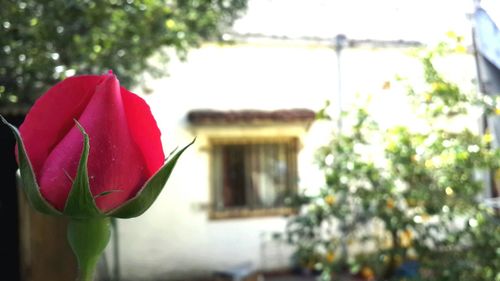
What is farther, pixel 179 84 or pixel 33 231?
pixel 179 84

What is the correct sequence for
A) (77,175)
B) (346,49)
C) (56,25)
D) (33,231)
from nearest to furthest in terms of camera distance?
(77,175), (56,25), (33,231), (346,49)

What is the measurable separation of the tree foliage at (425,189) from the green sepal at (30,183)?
9.80 ft

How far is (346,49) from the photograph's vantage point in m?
9.06

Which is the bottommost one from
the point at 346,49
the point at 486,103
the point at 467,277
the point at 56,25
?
the point at 467,277

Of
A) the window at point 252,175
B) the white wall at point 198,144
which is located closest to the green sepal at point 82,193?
the white wall at point 198,144

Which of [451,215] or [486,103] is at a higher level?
[486,103]

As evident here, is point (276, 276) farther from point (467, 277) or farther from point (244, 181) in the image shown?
point (467, 277)

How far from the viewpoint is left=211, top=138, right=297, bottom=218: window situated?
8422 mm

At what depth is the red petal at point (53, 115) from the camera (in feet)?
2.10

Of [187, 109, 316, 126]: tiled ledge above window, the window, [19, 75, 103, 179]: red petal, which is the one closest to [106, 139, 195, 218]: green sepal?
[19, 75, 103, 179]: red petal

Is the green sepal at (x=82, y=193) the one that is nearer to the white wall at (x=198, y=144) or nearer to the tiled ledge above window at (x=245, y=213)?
the white wall at (x=198, y=144)

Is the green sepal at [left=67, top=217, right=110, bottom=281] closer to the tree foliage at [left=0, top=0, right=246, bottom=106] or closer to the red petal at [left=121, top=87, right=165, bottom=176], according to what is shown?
the red petal at [left=121, top=87, right=165, bottom=176]

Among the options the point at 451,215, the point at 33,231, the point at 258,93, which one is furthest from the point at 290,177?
the point at 451,215

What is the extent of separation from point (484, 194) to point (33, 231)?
3.32m
